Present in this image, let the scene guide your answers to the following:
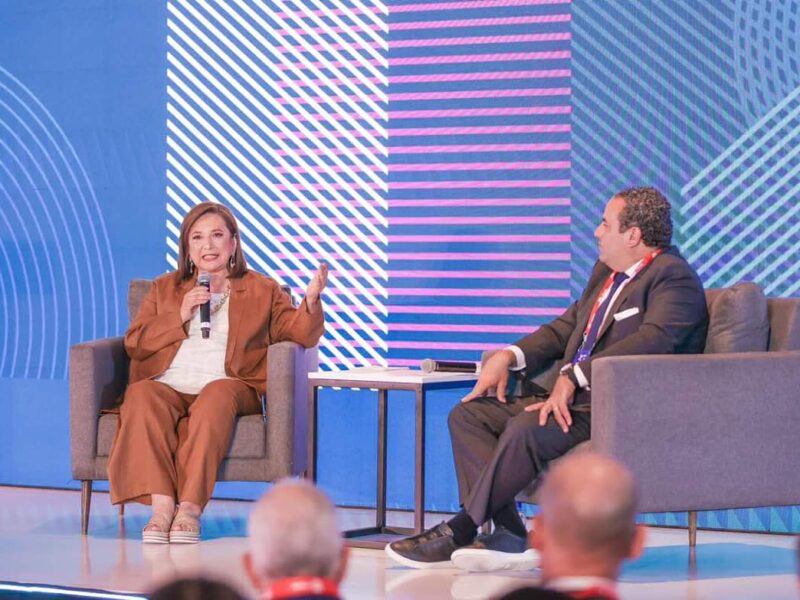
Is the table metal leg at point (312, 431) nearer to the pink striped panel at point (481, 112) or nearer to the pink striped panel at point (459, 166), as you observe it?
the pink striped panel at point (459, 166)

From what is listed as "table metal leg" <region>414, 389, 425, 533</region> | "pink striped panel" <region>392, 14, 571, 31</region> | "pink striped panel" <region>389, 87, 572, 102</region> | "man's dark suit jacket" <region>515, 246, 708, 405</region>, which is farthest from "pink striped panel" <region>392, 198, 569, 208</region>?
"table metal leg" <region>414, 389, 425, 533</region>

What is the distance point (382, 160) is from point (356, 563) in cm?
192

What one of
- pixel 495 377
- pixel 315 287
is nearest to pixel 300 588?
pixel 495 377

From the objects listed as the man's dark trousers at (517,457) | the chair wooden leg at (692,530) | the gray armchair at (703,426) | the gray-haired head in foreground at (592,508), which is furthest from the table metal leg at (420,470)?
the gray-haired head in foreground at (592,508)

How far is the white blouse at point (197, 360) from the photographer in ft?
16.6

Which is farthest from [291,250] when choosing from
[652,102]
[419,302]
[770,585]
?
[770,585]

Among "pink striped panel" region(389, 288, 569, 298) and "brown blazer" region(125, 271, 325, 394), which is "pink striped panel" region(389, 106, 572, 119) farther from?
"brown blazer" region(125, 271, 325, 394)

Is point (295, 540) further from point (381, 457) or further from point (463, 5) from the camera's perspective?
point (463, 5)

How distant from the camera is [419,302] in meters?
5.70

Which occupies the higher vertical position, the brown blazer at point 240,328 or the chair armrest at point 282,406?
the brown blazer at point 240,328

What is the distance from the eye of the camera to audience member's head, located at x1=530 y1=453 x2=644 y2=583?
1.66 metres

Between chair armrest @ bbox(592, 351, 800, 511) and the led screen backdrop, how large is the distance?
3.25 feet

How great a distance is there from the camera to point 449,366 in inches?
193

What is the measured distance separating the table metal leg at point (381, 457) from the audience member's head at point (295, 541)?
3.30m
